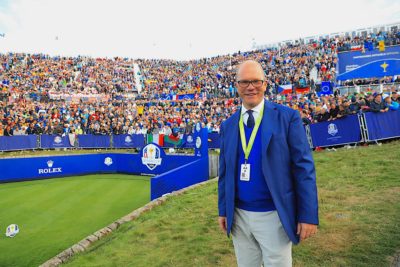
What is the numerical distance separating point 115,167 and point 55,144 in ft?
25.8

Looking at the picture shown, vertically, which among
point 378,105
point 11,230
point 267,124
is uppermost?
point 378,105

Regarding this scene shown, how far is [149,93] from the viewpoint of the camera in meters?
40.0

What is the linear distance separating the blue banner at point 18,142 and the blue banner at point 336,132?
18.8 metres

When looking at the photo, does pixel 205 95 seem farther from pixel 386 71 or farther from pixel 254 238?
pixel 254 238

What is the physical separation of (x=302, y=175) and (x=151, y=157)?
13998 millimetres

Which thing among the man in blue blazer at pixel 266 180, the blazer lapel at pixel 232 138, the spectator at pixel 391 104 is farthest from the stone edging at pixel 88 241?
the spectator at pixel 391 104

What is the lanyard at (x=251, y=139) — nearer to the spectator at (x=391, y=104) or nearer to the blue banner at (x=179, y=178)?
the blue banner at (x=179, y=178)

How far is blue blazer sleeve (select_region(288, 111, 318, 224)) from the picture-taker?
2475 mm

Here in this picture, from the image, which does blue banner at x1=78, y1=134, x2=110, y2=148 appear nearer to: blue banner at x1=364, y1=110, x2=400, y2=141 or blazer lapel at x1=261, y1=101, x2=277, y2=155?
blue banner at x1=364, y1=110, x2=400, y2=141

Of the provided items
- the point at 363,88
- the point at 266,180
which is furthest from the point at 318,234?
the point at 363,88

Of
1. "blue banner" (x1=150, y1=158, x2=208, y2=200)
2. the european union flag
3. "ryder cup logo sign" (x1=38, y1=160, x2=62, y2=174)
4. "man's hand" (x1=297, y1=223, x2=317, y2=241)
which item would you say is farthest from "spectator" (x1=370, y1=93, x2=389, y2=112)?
"ryder cup logo sign" (x1=38, y1=160, x2=62, y2=174)

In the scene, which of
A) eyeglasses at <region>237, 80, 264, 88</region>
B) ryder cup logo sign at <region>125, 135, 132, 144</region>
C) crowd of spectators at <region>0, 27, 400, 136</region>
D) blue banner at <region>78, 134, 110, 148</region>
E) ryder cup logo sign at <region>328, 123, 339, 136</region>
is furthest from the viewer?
blue banner at <region>78, 134, 110, 148</region>

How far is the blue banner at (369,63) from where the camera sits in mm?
19234

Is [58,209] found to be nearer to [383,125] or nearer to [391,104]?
[383,125]
